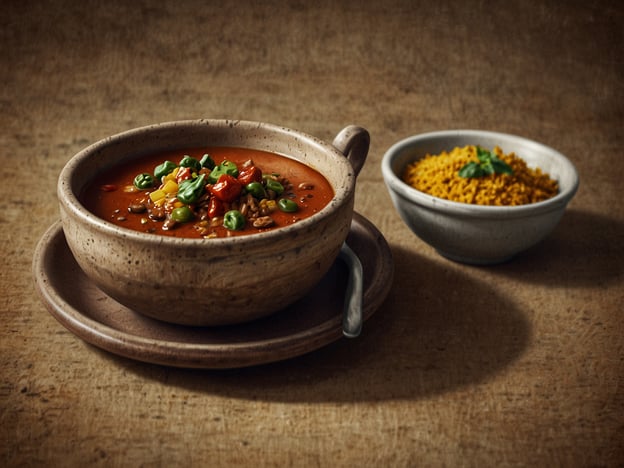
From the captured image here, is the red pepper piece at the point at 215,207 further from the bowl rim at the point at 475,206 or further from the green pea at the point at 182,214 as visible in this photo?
the bowl rim at the point at 475,206

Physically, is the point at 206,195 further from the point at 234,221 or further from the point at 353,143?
the point at 353,143

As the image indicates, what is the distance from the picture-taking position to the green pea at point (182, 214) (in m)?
1.94

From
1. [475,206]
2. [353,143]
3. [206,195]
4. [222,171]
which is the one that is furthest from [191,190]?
[475,206]

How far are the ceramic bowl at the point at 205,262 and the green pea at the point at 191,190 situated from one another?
230 mm

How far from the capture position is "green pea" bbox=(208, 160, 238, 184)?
6.84ft

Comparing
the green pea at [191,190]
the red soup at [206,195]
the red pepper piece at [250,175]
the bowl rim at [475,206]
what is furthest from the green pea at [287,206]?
the bowl rim at [475,206]

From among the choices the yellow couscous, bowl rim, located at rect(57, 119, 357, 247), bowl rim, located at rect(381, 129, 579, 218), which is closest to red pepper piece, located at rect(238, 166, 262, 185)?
bowl rim, located at rect(57, 119, 357, 247)

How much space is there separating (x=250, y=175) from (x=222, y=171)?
94mm

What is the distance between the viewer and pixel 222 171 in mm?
2107

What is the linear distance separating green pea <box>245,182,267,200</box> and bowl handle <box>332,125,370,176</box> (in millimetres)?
337

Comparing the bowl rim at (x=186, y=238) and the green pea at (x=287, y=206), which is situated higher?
the bowl rim at (x=186, y=238)

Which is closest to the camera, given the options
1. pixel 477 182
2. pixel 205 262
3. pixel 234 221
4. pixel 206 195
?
pixel 205 262

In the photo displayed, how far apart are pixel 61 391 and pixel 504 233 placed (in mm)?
1412

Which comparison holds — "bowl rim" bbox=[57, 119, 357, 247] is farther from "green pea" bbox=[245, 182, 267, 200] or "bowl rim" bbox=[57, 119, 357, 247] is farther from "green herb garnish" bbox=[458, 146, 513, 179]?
"green herb garnish" bbox=[458, 146, 513, 179]
